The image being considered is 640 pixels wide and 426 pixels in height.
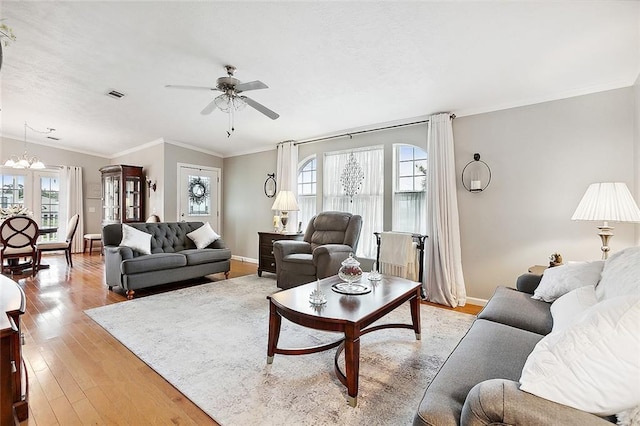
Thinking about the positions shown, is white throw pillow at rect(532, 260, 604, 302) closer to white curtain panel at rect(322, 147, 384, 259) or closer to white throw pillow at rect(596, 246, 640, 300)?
white throw pillow at rect(596, 246, 640, 300)

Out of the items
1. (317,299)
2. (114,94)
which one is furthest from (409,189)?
(114,94)

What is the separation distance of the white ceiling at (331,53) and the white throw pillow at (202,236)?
196 centimetres

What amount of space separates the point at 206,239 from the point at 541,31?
476cm

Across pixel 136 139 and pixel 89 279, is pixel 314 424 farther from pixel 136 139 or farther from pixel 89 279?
pixel 136 139

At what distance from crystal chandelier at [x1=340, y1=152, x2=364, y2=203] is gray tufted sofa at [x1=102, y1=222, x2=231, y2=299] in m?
2.27

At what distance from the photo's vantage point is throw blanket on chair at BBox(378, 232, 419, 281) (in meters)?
3.88

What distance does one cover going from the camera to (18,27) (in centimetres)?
264

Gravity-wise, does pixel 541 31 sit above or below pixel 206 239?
above

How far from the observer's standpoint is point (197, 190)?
6.57m

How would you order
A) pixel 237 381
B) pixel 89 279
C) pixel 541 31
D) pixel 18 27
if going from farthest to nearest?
pixel 89 279, pixel 18 27, pixel 541 31, pixel 237 381

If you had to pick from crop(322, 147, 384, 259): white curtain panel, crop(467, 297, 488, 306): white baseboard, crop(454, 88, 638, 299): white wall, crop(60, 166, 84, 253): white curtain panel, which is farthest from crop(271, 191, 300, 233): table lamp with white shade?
crop(60, 166, 84, 253): white curtain panel

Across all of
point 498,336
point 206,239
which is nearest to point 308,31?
point 498,336

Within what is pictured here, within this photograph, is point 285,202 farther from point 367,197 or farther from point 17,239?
point 17,239

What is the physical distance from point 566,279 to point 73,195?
948 centimetres
